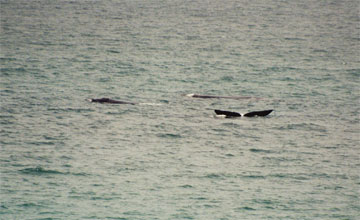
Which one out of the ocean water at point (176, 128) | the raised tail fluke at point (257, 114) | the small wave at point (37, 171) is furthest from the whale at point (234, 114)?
the small wave at point (37, 171)

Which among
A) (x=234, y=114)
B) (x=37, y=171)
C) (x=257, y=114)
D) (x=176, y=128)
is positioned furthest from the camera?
(x=257, y=114)

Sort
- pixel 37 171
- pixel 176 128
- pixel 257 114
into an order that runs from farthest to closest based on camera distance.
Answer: pixel 257 114 → pixel 176 128 → pixel 37 171

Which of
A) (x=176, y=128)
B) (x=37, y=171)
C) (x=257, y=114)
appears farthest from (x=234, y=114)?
(x=37, y=171)

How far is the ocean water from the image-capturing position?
22359mm

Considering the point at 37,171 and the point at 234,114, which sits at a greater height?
the point at 234,114

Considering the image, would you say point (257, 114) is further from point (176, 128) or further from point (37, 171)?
point (37, 171)

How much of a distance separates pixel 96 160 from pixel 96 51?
103ft

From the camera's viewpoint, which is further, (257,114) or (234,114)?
(257,114)

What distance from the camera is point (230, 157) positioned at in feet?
90.4

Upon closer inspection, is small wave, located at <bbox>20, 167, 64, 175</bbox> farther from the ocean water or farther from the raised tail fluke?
the raised tail fluke

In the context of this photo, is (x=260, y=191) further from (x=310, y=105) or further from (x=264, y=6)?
(x=264, y=6)

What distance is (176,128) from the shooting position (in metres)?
Answer: 31.5

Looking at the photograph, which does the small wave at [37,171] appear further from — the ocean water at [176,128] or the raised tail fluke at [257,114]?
the raised tail fluke at [257,114]

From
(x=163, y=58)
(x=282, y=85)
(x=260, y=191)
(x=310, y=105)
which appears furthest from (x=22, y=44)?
(x=260, y=191)
